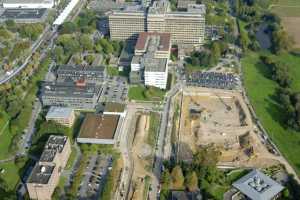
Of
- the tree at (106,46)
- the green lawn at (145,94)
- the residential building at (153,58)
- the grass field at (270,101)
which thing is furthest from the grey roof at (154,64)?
the grass field at (270,101)

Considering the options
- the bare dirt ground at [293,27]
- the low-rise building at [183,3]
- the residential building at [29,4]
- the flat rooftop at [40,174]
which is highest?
the low-rise building at [183,3]

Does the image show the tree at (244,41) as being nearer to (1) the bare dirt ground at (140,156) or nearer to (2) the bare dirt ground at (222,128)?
(2) the bare dirt ground at (222,128)

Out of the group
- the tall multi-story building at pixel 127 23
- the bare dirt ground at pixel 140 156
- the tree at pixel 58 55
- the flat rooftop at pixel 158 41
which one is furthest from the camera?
the tall multi-story building at pixel 127 23

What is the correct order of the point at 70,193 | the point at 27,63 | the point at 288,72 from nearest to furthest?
the point at 70,193
the point at 288,72
the point at 27,63

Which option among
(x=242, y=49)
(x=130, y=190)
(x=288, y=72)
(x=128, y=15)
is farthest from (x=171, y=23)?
(x=130, y=190)

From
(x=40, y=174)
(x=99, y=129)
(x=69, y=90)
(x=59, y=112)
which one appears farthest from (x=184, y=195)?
(x=69, y=90)

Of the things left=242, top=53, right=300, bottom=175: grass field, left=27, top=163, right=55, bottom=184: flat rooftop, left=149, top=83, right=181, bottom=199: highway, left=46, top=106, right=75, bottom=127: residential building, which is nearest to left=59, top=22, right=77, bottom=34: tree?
left=46, top=106, right=75, bottom=127: residential building

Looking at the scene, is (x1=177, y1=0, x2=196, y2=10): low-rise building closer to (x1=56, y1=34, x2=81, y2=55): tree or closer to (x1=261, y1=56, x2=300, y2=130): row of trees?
(x1=261, y1=56, x2=300, y2=130): row of trees

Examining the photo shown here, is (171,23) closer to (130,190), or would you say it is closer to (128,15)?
(128,15)
